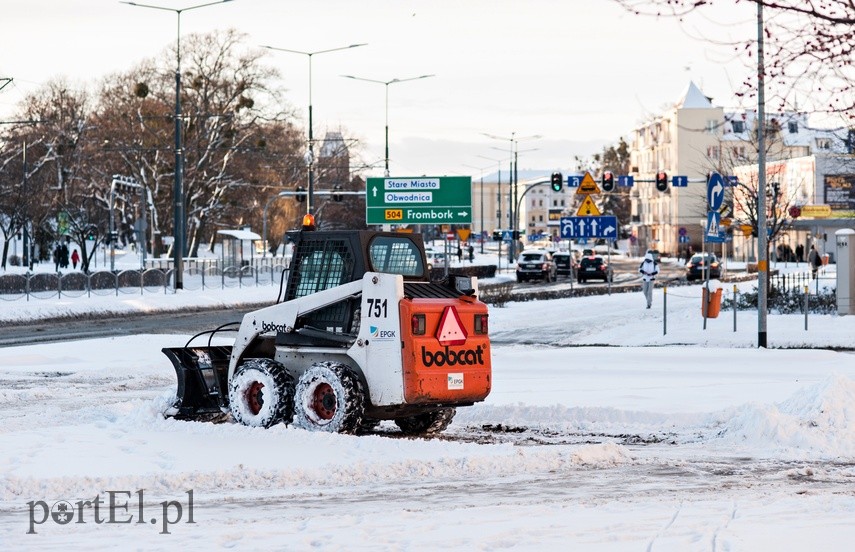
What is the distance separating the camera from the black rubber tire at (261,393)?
13.5 m

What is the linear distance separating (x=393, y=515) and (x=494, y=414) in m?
6.62

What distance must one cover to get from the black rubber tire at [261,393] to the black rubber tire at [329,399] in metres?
0.19

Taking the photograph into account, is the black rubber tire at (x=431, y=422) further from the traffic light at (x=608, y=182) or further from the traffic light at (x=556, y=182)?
the traffic light at (x=556, y=182)

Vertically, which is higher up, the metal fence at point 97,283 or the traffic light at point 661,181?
the traffic light at point 661,181

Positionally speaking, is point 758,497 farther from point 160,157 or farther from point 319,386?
→ point 160,157

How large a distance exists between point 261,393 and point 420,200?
31.8 m

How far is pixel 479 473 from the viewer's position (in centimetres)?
1139

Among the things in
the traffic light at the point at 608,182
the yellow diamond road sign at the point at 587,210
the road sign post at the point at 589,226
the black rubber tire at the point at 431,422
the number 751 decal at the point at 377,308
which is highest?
the traffic light at the point at 608,182

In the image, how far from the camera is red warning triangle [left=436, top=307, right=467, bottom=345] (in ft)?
43.4

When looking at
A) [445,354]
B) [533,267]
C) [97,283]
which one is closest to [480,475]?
[445,354]

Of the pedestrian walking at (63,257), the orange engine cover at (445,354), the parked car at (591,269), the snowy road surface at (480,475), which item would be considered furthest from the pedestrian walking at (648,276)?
the pedestrian walking at (63,257)

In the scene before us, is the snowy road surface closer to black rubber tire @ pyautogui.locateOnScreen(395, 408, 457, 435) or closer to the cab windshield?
black rubber tire @ pyautogui.locateOnScreen(395, 408, 457, 435)

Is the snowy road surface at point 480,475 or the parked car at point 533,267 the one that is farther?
the parked car at point 533,267

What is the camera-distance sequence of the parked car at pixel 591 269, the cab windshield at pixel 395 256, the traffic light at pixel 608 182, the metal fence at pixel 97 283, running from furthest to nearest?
the parked car at pixel 591 269 < the traffic light at pixel 608 182 < the metal fence at pixel 97 283 < the cab windshield at pixel 395 256
